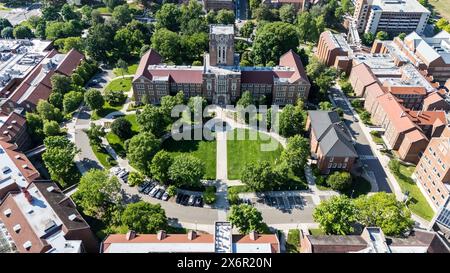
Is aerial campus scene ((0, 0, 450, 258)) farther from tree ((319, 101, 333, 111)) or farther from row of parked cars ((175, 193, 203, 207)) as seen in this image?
tree ((319, 101, 333, 111))

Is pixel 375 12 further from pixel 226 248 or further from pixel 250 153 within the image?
pixel 226 248

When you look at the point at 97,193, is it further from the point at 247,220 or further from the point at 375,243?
the point at 375,243

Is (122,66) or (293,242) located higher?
(122,66)

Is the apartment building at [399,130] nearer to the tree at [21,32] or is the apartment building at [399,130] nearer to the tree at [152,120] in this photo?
the tree at [152,120]

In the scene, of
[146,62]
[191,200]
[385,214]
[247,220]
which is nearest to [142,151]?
[191,200]

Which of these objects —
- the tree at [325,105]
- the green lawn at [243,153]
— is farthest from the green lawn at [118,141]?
the tree at [325,105]
